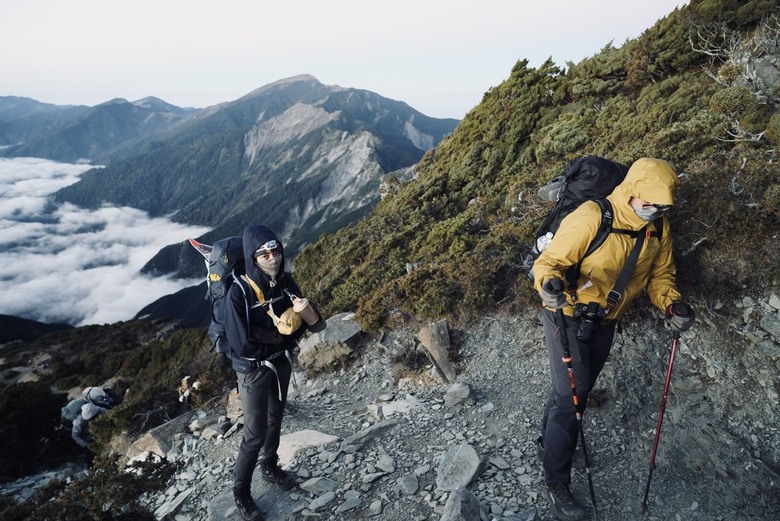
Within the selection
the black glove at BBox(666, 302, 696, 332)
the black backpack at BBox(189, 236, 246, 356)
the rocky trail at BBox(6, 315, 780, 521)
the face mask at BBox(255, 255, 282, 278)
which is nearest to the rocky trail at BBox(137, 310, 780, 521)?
the rocky trail at BBox(6, 315, 780, 521)

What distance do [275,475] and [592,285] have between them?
418cm

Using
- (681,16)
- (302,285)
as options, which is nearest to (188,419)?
→ (302,285)

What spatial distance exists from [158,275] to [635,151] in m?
179

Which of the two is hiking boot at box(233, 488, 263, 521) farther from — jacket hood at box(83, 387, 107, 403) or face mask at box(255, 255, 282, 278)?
jacket hood at box(83, 387, 107, 403)

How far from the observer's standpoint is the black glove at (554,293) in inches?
140

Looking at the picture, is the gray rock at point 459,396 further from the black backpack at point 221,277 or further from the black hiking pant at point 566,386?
the black backpack at point 221,277

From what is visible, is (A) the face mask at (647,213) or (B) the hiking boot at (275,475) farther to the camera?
(B) the hiking boot at (275,475)

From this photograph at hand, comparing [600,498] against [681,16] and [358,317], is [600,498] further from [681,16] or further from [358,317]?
[681,16]

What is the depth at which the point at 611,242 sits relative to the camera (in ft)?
12.4

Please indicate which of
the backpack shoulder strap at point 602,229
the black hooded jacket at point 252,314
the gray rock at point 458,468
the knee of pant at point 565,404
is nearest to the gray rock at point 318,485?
the gray rock at point 458,468

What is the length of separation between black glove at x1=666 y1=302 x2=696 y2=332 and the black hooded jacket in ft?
12.0

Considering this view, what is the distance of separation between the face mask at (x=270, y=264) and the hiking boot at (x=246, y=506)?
8.11 ft

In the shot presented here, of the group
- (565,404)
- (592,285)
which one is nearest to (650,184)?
(592,285)

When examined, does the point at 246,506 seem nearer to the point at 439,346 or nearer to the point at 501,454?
the point at 501,454
